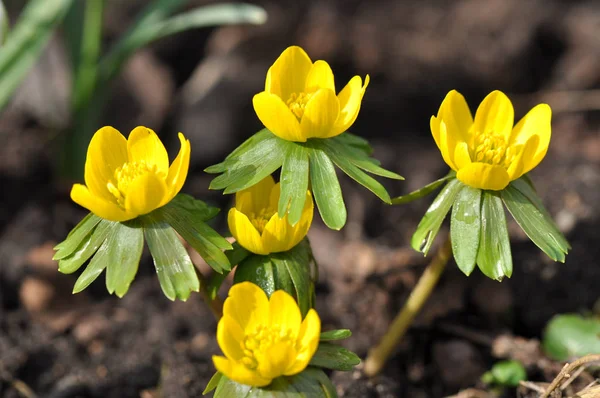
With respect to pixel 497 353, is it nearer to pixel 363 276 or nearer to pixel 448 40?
pixel 363 276

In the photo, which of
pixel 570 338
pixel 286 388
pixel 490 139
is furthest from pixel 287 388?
pixel 570 338

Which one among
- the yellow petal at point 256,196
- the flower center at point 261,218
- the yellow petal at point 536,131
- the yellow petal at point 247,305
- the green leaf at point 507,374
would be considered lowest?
the green leaf at point 507,374

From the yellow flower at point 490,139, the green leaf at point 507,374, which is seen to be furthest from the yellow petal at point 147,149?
the green leaf at point 507,374

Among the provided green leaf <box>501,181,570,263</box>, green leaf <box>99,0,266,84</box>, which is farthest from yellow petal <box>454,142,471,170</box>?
green leaf <box>99,0,266,84</box>

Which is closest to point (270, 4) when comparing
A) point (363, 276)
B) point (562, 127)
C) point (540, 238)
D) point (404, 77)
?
point (404, 77)

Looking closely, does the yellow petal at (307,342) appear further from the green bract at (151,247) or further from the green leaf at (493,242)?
the green leaf at (493,242)

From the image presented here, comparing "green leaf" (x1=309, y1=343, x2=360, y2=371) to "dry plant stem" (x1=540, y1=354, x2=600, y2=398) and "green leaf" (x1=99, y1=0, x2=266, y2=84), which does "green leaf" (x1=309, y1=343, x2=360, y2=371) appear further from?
"green leaf" (x1=99, y1=0, x2=266, y2=84)

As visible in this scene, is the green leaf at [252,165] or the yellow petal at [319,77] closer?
the green leaf at [252,165]
